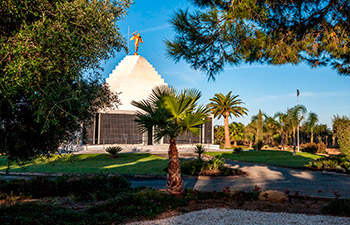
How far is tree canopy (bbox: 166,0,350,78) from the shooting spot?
7.86m

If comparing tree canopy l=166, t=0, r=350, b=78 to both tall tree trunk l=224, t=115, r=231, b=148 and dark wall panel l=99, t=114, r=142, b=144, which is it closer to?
dark wall panel l=99, t=114, r=142, b=144

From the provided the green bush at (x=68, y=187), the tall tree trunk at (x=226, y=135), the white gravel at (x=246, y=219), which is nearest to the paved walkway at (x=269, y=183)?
the green bush at (x=68, y=187)

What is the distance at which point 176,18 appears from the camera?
7.91 metres

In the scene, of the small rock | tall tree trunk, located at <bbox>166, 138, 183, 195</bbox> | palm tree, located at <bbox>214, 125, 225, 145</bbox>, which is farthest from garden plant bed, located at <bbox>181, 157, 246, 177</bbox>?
palm tree, located at <bbox>214, 125, 225, 145</bbox>

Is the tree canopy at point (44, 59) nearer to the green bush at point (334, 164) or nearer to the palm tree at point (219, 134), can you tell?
the green bush at point (334, 164)

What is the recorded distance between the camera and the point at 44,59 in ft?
16.1

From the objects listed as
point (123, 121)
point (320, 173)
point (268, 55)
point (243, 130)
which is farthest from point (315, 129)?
point (268, 55)

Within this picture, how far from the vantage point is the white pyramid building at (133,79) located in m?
38.7

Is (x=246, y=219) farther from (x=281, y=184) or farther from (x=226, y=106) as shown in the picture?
(x=226, y=106)

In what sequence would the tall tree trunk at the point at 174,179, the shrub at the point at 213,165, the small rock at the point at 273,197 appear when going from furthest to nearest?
1. the shrub at the point at 213,165
2. the tall tree trunk at the point at 174,179
3. the small rock at the point at 273,197

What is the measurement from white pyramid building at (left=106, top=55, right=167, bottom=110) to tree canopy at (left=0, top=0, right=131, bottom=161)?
30.1 meters

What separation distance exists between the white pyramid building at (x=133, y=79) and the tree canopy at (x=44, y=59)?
3006cm

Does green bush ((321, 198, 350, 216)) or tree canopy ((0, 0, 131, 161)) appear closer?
tree canopy ((0, 0, 131, 161))

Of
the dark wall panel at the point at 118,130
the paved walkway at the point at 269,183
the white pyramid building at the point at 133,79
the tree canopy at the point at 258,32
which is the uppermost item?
the white pyramid building at the point at 133,79
